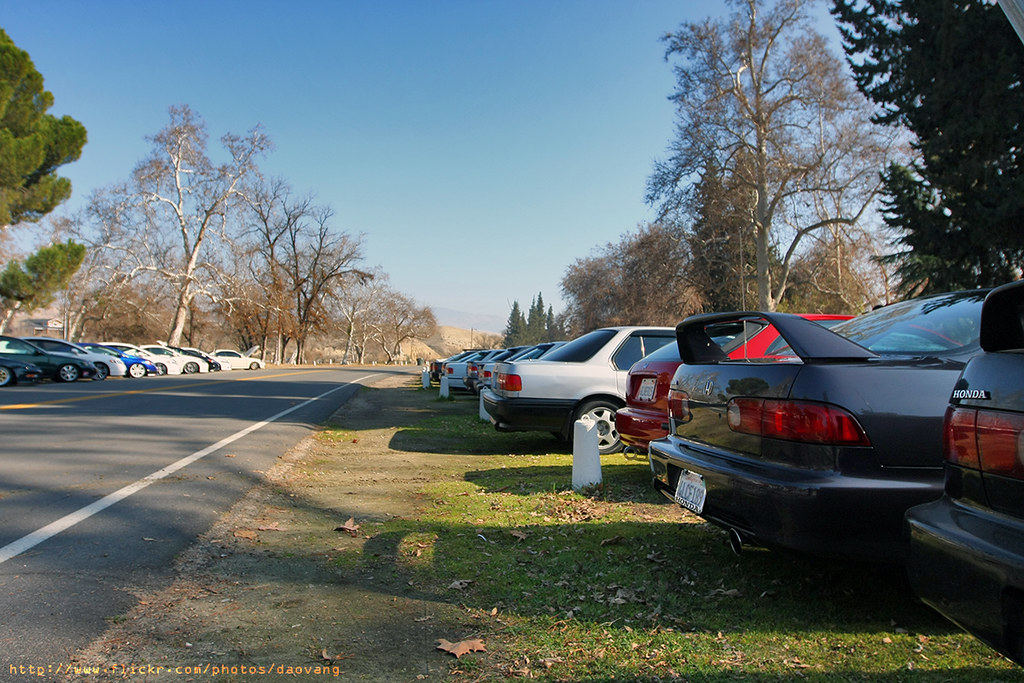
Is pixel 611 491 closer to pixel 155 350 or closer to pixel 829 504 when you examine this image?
pixel 829 504

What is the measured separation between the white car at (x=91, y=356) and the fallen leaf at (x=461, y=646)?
2579 centimetres

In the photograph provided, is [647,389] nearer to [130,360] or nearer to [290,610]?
[290,610]

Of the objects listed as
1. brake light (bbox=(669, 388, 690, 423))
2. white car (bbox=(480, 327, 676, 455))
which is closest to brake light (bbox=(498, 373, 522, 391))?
white car (bbox=(480, 327, 676, 455))

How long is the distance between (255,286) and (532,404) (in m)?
56.0

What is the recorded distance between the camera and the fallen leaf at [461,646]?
3.03 metres

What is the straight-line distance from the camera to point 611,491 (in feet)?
20.5

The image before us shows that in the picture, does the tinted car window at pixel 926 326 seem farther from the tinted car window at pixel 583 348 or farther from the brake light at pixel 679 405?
the tinted car window at pixel 583 348

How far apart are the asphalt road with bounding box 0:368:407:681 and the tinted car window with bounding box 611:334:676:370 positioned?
4391mm

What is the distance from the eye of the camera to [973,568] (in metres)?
2.07

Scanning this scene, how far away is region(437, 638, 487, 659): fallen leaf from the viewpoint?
3.03 meters

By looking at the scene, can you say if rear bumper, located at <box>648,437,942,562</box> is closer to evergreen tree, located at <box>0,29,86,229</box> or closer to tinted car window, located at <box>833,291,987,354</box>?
tinted car window, located at <box>833,291,987,354</box>

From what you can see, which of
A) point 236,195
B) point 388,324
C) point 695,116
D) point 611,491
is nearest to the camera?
point 611,491

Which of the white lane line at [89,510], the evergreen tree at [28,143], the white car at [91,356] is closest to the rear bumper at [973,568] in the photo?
the white lane line at [89,510]

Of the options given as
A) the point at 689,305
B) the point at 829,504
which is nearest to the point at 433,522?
the point at 829,504
